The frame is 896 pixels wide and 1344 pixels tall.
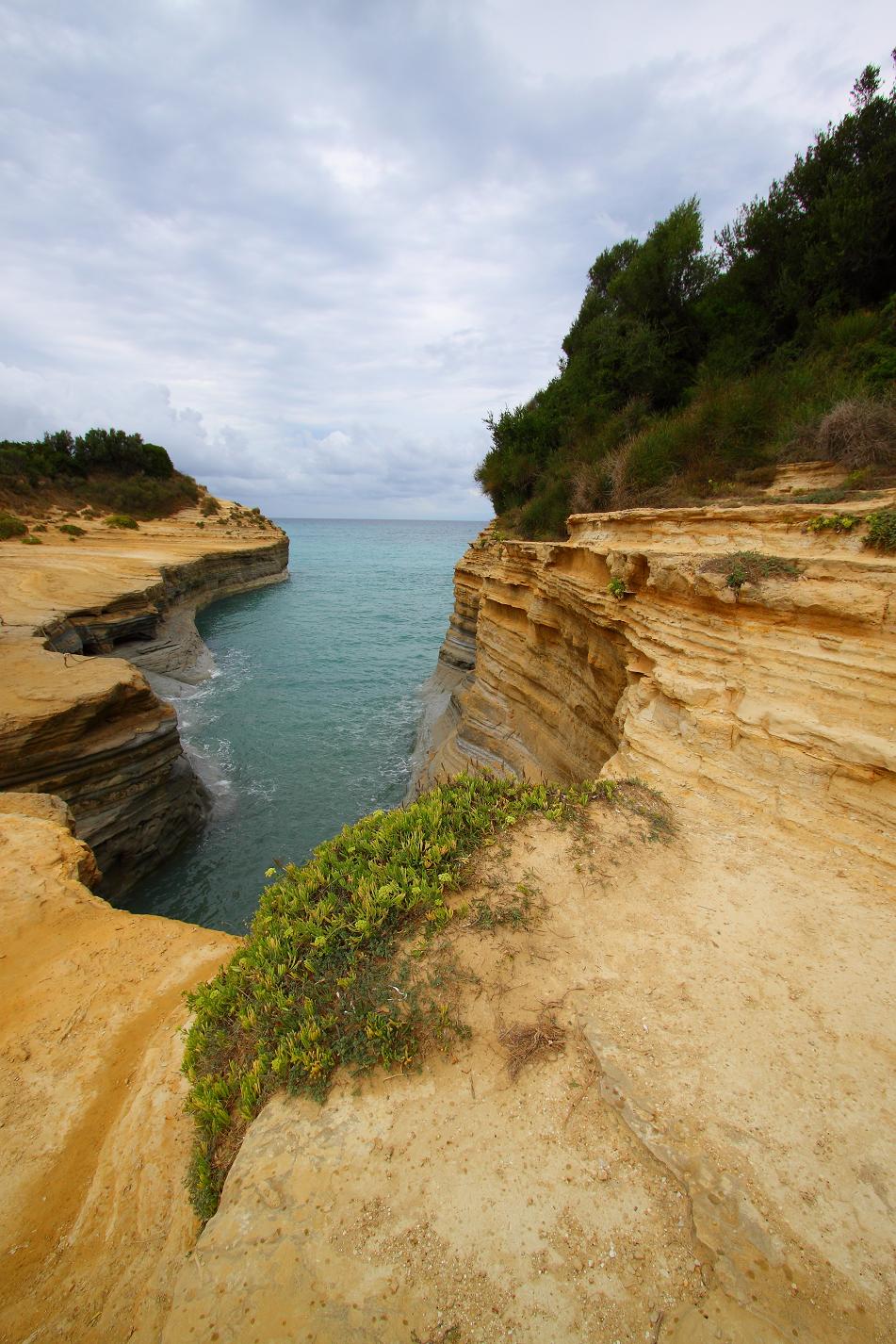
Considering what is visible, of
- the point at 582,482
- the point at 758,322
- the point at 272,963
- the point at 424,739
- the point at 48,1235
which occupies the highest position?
the point at 758,322

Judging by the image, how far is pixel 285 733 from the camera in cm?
1781

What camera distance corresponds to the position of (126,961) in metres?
4.79

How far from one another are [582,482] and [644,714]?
8208 mm

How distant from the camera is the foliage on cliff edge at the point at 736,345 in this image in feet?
32.3

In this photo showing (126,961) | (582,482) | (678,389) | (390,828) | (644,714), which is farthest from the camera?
(678,389)

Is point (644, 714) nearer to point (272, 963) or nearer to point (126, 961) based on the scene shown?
point (272, 963)

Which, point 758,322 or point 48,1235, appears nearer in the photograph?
point 48,1235

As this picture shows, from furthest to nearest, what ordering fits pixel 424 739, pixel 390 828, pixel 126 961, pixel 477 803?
1. pixel 424 739
2. pixel 477 803
3. pixel 390 828
4. pixel 126 961

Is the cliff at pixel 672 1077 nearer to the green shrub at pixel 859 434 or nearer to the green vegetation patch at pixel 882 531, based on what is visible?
the green vegetation patch at pixel 882 531

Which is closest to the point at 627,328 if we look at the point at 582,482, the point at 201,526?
the point at 582,482

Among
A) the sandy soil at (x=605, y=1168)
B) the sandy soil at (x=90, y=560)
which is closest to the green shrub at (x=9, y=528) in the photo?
the sandy soil at (x=90, y=560)

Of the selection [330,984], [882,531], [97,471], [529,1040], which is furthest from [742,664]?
[97,471]

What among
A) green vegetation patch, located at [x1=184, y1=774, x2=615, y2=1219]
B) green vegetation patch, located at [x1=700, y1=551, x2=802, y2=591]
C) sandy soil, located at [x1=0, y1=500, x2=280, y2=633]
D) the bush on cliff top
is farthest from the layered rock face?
the bush on cliff top

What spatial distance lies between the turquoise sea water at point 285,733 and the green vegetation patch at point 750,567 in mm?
9389
